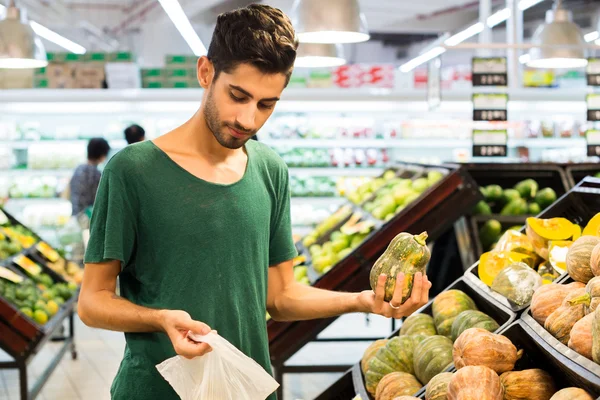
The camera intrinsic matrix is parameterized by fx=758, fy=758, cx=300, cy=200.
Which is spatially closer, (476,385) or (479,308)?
(476,385)

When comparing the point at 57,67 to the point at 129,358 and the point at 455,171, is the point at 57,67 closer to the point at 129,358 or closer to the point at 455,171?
the point at 455,171

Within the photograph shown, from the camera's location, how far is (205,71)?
1.66m

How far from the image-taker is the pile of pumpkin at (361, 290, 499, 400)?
209cm

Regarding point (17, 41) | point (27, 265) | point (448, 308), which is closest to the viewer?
point (448, 308)

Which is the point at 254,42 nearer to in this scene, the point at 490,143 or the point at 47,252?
the point at 47,252

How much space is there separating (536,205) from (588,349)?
3.09m

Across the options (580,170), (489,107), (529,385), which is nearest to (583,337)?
(529,385)

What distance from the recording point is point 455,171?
13.2ft

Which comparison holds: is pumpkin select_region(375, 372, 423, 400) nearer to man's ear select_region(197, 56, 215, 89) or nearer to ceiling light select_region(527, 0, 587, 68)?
man's ear select_region(197, 56, 215, 89)

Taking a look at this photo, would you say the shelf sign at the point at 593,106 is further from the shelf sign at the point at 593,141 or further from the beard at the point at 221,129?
the beard at the point at 221,129

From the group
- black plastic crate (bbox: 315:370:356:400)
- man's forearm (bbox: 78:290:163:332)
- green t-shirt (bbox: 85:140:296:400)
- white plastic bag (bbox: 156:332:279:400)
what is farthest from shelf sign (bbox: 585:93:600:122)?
man's forearm (bbox: 78:290:163:332)

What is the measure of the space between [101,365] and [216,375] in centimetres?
451

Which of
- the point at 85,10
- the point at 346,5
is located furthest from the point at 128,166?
Answer: the point at 85,10

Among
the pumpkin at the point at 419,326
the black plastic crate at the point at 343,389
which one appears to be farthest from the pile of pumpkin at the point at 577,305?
the black plastic crate at the point at 343,389
